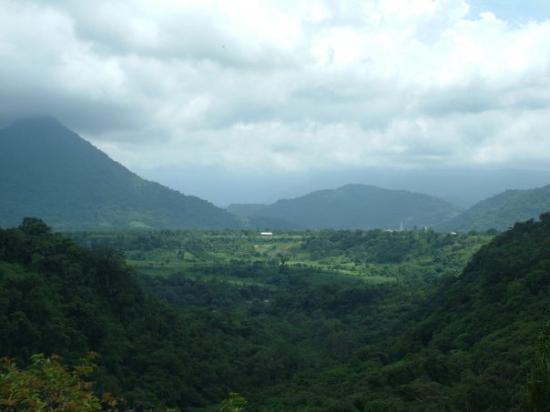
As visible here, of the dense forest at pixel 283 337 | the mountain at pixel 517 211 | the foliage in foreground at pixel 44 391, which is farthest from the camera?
the mountain at pixel 517 211

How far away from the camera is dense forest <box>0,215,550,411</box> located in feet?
83.9

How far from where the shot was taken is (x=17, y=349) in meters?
30.5

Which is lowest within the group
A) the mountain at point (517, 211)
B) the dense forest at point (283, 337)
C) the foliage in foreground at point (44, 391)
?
the dense forest at point (283, 337)

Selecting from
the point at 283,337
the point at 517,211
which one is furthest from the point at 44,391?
the point at 517,211

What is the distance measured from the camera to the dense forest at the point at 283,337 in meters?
Answer: 25.6

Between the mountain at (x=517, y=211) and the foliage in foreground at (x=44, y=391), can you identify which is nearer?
the foliage in foreground at (x=44, y=391)

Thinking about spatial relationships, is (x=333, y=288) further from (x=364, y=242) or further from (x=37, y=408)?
(x=37, y=408)

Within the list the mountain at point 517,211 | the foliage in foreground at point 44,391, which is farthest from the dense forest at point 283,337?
the mountain at point 517,211

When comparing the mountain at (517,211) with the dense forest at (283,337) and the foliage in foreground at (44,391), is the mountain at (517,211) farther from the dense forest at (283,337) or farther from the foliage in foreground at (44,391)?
the foliage in foreground at (44,391)

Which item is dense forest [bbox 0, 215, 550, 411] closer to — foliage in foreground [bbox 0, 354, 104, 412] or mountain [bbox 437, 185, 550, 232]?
foliage in foreground [bbox 0, 354, 104, 412]

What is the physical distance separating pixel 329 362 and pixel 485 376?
21.8 m

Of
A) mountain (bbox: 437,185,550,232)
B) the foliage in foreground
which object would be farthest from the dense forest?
mountain (bbox: 437,185,550,232)

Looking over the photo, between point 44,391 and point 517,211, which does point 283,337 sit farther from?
point 517,211

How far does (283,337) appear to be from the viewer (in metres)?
61.1
